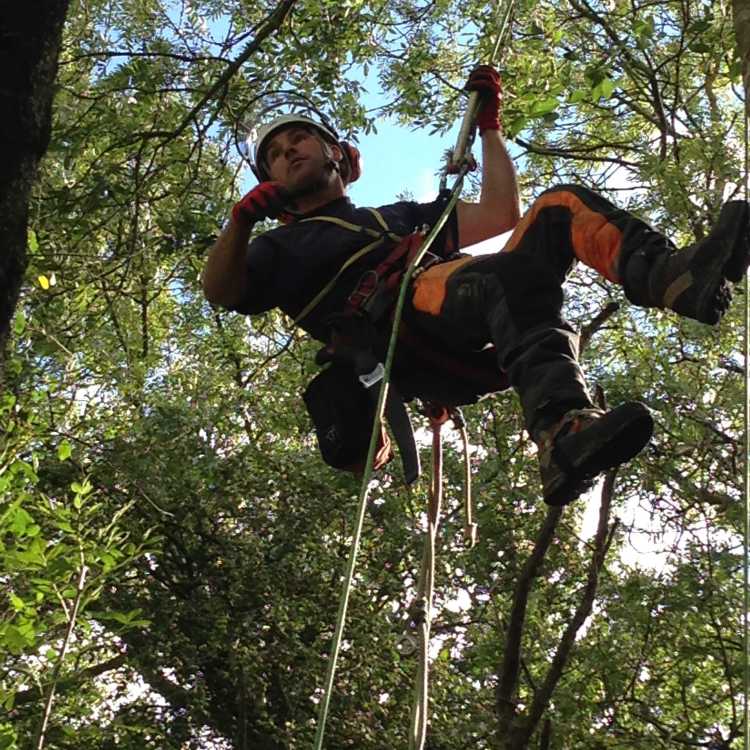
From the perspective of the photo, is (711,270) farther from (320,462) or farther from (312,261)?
(320,462)

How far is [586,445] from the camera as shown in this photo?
1725 mm

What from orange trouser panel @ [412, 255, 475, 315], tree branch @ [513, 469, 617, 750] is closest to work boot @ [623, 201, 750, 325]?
orange trouser panel @ [412, 255, 475, 315]

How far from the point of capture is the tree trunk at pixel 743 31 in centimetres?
173

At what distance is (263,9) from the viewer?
5.75 m

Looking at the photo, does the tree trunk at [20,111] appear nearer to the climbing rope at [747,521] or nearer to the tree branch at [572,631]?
the climbing rope at [747,521]

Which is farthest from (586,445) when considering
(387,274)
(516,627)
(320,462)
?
(320,462)

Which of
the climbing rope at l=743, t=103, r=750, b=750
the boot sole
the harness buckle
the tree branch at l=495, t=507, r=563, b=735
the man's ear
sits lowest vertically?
the climbing rope at l=743, t=103, r=750, b=750

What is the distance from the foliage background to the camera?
469cm

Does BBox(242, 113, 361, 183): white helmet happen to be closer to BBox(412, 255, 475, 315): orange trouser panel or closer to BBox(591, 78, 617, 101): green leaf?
BBox(412, 255, 475, 315): orange trouser panel

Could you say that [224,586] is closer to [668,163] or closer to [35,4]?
[668,163]

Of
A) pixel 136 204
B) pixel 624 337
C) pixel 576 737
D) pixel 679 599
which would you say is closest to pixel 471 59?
pixel 624 337

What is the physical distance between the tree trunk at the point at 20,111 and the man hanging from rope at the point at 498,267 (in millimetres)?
818

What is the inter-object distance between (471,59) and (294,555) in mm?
3059

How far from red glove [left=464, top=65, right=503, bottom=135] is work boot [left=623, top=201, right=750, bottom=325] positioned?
0.86 meters
